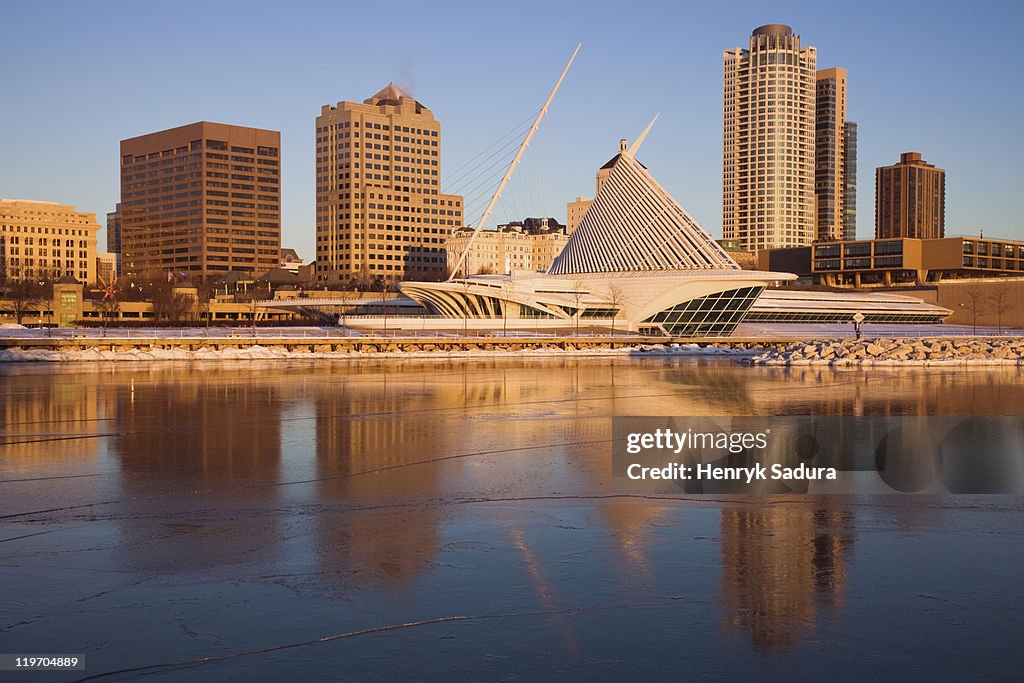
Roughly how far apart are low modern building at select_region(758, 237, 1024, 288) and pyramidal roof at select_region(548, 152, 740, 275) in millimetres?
58916

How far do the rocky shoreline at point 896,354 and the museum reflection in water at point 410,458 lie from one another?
31.6 feet

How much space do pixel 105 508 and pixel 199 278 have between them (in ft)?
643

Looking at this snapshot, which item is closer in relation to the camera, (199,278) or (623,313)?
(623,313)

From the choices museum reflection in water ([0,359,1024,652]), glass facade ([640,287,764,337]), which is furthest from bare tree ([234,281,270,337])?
museum reflection in water ([0,359,1024,652])

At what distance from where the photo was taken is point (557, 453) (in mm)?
15422

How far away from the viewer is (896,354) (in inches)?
1758

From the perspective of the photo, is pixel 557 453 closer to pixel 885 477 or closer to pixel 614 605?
pixel 885 477

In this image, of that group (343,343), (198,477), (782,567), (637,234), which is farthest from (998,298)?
(782,567)

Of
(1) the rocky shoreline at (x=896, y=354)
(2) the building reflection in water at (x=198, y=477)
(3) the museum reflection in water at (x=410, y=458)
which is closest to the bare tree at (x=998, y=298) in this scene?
(1) the rocky shoreline at (x=896, y=354)

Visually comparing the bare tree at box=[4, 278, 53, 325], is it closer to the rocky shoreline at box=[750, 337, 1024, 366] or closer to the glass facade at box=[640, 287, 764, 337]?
the glass facade at box=[640, 287, 764, 337]

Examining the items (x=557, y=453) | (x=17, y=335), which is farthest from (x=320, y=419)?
(x=17, y=335)

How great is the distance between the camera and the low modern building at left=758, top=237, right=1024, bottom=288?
140 m

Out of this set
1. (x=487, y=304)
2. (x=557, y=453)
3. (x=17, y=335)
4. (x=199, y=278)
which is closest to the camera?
(x=557, y=453)

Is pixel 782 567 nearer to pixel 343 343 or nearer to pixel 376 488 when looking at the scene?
pixel 376 488
